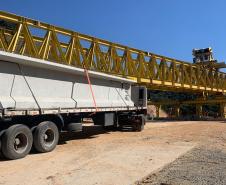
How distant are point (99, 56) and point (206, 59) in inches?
845

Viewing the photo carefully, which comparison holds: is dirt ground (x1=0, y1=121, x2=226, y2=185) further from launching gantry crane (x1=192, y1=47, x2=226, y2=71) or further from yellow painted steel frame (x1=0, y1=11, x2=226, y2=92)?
launching gantry crane (x1=192, y1=47, x2=226, y2=71)

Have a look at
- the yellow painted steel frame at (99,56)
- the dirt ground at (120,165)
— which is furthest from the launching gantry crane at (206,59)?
the dirt ground at (120,165)

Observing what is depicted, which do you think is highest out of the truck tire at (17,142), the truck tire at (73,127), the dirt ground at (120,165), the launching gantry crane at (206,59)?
the launching gantry crane at (206,59)

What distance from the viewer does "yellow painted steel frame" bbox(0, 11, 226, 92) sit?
15336 millimetres

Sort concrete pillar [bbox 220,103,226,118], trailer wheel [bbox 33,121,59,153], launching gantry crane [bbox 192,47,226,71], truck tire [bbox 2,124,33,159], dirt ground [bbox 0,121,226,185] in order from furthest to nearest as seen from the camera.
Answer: concrete pillar [bbox 220,103,226,118] → launching gantry crane [bbox 192,47,226,71] → trailer wheel [bbox 33,121,59,153] → truck tire [bbox 2,124,33,159] → dirt ground [bbox 0,121,226,185]

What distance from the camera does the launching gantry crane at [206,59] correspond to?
38.1m

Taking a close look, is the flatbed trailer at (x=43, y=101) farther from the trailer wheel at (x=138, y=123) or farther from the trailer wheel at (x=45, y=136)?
the trailer wheel at (x=138, y=123)

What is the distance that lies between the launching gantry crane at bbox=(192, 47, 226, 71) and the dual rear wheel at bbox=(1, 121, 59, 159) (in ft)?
91.5

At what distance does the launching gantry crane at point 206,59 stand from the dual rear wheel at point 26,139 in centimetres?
2790

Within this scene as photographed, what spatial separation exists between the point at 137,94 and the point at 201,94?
1970 cm

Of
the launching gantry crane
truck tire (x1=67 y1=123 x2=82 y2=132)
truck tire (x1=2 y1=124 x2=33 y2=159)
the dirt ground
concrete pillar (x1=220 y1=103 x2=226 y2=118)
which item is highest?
the launching gantry crane

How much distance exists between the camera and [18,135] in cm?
1077

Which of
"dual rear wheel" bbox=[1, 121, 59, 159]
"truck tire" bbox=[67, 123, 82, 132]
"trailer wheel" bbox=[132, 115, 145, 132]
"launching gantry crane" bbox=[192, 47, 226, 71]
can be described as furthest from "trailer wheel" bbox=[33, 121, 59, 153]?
"launching gantry crane" bbox=[192, 47, 226, 71]

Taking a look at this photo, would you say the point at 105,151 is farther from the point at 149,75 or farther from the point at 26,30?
the point at 149,75
